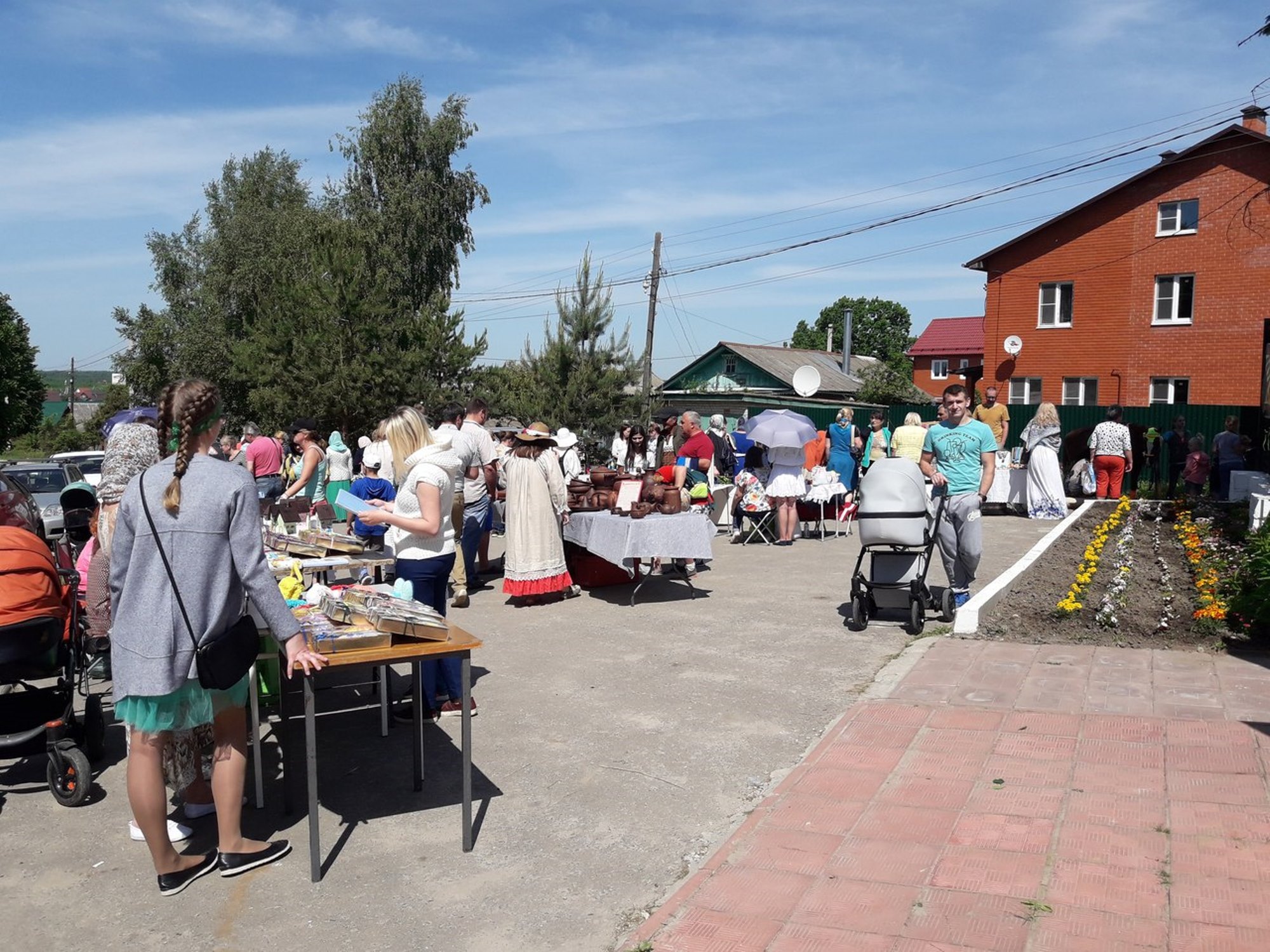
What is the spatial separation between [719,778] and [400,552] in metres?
2.21

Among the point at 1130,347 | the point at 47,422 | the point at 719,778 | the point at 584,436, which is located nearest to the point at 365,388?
the point at 584,436

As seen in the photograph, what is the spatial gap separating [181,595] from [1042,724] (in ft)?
15.3

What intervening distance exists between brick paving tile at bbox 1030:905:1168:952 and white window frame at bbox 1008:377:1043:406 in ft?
106

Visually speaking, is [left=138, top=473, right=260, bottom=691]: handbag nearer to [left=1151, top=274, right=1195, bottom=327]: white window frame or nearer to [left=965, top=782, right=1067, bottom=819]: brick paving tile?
[left=965, top=782, right=1067, bottom=819]: brick paving tile

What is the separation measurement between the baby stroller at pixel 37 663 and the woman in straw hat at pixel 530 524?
4.68 m

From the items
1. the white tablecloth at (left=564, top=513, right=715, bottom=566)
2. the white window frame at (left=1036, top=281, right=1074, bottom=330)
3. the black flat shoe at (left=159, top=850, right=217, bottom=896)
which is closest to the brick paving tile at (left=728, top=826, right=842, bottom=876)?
the black flat shoe at (left=159, top=850, right=217, bottom=896)

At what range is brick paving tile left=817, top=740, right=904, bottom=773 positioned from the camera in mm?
5285

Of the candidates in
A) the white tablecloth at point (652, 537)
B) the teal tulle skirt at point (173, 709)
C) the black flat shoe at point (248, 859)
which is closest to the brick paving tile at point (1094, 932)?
the black flat shoe at point (248, 859)

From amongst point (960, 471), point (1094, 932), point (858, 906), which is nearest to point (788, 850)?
point (858, 906)

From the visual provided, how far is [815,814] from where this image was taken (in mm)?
4691

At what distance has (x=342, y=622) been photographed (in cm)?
451

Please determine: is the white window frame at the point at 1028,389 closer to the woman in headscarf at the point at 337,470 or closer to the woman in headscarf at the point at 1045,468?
the woman in headscarf at the point at 1045,468

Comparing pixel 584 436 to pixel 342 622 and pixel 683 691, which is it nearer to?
pixel 683 691

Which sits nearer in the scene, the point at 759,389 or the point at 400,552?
the point at 400,552
